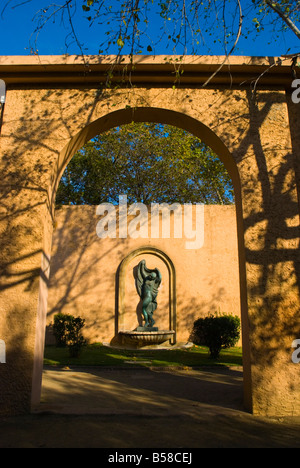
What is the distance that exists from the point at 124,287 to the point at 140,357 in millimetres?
2817

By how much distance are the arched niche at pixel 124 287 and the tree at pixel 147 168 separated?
19.0ft

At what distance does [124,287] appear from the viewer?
36.7 feet

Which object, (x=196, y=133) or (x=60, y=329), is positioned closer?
(x=196, y=133)

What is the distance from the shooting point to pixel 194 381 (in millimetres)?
5906

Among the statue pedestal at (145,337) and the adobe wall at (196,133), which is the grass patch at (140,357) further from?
the adobe wall at (196,133)

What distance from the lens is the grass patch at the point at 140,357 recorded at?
302 inches

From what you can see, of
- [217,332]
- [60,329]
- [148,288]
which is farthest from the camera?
[148,288]

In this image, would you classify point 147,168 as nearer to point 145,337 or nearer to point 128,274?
point 128,274

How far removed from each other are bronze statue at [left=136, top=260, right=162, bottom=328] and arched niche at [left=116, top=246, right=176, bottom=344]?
0.40 m

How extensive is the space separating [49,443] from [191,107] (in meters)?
3.99

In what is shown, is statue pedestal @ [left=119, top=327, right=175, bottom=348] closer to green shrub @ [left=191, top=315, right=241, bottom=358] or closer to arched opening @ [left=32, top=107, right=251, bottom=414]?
green shrub @ [left=191, top=315, right=241, bottom=358]

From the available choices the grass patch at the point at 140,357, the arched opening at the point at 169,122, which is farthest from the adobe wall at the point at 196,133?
the grass patch at the point at 140,357

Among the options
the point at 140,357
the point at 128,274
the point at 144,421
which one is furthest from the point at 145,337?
the point at 144,421
